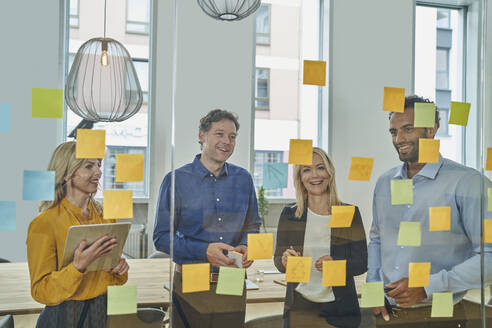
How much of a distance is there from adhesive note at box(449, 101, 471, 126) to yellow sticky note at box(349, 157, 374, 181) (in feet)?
1.38

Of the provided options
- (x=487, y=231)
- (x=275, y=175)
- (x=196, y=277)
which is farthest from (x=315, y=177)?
(x=487, y=231)

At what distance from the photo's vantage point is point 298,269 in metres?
1.72

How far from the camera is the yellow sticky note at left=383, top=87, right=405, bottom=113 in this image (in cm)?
183

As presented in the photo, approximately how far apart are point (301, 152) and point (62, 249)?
0.92 metres

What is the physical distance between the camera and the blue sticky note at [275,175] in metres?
1.68

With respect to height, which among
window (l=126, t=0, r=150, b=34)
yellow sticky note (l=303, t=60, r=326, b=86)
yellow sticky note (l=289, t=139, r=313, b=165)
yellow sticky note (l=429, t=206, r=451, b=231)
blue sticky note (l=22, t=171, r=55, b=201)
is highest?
window (l=126, t=0, r=150, b=34)

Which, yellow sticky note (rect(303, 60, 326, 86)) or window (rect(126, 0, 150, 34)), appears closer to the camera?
window (rect(126, 0, 150, 34))

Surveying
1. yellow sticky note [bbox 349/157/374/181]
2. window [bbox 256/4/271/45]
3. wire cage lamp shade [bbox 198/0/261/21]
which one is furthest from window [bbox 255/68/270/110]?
yellow sticky note [bbox 349/157/374/181]

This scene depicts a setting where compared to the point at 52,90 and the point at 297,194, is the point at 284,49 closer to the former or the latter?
the point at 297,194

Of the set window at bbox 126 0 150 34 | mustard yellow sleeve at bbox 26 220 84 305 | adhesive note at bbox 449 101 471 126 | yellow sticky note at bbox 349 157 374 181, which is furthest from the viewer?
adhesive note at bbox 449 101 471 126

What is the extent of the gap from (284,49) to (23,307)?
131 centimetres

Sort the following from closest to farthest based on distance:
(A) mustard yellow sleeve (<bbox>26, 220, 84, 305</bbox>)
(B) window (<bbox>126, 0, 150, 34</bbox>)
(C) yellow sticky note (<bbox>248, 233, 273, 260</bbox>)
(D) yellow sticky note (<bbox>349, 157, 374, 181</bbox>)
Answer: (A) mustard yellow sleeve (<bbox>26, 220, 84, 305</bbox>), (B) window (<bbox>126, 0, 150, 34</bbox>), (C) yellow sticky note (<bbox>248, 233, 273, 260</bbox>), (D) yellow sticky note (<bbox>349, 157, 374, 181</bbox>)

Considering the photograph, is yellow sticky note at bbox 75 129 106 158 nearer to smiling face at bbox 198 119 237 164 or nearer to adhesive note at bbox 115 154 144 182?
adhesive note at bbox 115 154 144 182

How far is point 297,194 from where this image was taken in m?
1.72
